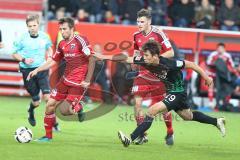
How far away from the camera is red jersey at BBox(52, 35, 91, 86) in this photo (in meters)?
12.5

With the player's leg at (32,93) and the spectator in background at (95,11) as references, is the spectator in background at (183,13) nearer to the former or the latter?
the spectator in background at (95,11)

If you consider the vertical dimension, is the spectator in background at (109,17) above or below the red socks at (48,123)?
above

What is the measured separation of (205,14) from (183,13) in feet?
2.21

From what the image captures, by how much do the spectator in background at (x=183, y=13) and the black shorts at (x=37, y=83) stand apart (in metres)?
8.61

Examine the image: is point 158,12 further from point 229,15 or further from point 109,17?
point 229,15

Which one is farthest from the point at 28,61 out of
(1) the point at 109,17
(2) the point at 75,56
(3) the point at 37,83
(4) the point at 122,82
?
(1) the point at 109,17

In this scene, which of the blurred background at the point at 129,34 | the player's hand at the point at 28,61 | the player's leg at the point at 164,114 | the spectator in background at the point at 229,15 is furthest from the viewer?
the spectator in background at the point at 229,15

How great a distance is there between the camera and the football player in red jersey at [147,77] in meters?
12.5

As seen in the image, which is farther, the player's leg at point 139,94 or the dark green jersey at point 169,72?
the player's leg at point 139,94

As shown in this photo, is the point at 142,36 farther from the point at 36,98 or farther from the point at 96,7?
the point at 96,7

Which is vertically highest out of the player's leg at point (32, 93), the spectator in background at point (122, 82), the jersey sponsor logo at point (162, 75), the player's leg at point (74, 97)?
the jersey sponsor logo at point (162, 75)

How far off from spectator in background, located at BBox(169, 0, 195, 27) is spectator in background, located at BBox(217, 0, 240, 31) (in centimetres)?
90

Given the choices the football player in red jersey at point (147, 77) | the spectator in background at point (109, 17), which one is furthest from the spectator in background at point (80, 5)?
the football player in red jersey at point (147, 77)

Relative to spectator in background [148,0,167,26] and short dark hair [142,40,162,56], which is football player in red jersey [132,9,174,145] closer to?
short dark hair [142,40,162,56]
